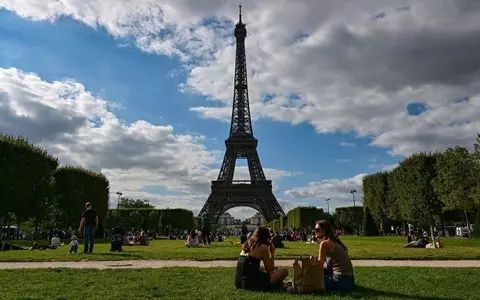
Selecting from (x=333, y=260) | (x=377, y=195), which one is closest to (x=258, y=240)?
(x=333, y=260)

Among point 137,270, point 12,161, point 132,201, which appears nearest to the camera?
point 137,270

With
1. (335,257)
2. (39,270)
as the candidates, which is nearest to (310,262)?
(335,257)

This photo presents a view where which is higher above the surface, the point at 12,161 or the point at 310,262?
the point at 12,161

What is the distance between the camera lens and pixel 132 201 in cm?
14088

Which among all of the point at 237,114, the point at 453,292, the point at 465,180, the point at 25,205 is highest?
the point at 237,114

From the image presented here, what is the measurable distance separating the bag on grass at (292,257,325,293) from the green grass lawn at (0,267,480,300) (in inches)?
9.4

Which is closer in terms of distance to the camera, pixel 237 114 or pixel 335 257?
pixel 335 257

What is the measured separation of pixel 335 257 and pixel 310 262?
22.3 inches

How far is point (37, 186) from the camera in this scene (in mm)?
40531

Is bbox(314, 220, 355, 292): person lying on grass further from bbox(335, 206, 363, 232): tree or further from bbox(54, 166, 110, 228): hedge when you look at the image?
bbox(335, 206, 363, 232): tree

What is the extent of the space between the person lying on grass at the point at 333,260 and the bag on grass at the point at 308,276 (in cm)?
19

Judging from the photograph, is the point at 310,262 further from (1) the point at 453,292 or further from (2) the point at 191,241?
(2) the point at 191,241

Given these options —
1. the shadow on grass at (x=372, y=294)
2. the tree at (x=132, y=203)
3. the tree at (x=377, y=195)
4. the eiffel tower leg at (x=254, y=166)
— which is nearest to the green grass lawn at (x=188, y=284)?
the shadow on grass at (x=372, y=294)

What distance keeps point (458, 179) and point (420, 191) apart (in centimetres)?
488
